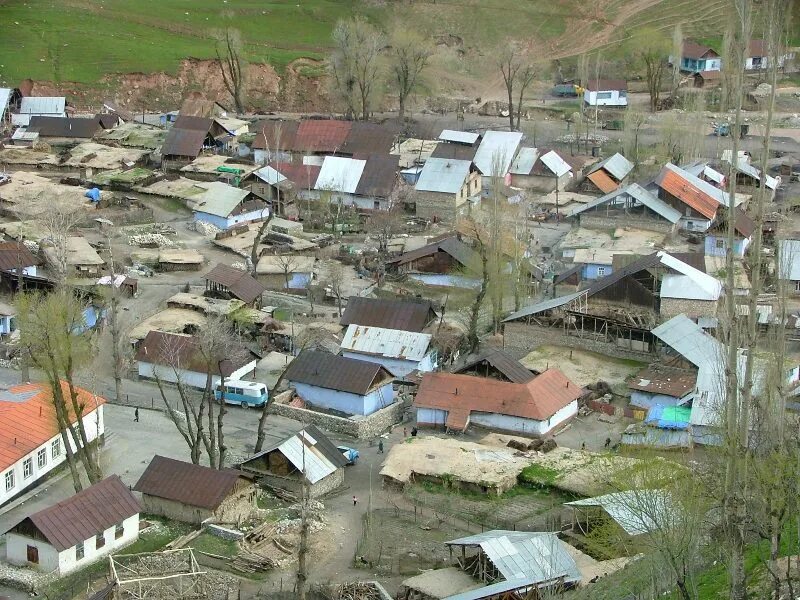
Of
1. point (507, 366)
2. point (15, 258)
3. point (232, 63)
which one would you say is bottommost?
point (507, 366)

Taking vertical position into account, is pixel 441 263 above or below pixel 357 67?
below

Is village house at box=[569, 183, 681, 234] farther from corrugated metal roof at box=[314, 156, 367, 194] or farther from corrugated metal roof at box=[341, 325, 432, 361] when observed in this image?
corrugated metal roof at box=[341, 325, 432, 361]

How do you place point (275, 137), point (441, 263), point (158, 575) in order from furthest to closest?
point (275, 137), point (441, 263), point (158, 575)

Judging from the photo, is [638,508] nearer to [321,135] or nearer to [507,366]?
[507,366]

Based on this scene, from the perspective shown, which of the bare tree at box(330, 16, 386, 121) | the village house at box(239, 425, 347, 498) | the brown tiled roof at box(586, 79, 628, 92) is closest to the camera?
the village house at box(239, 425, 347, 498)

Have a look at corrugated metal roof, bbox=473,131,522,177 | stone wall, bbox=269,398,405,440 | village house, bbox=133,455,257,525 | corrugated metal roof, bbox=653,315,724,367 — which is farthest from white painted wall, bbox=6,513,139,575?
corrugated metal roof, bbox=473,131,522,177

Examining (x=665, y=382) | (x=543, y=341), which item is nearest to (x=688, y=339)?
(x=665, y=382)
